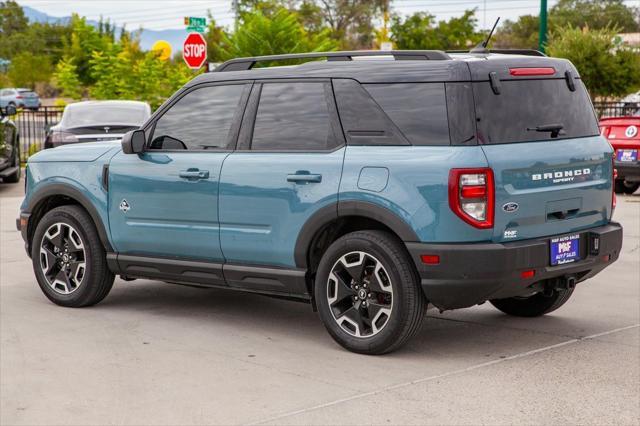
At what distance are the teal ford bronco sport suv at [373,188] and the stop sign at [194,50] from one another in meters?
17.9

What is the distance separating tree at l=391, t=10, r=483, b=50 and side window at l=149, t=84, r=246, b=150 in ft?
155

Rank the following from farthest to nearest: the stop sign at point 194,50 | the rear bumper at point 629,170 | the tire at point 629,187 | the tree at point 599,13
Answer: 1. the tree at point 599,13
2. the stop sign at point 194,50
3. the tire at point 629,187
4. the rear bumper at point 629,170

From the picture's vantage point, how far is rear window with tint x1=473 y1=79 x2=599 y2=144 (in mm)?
6547

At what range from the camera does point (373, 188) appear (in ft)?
22.0

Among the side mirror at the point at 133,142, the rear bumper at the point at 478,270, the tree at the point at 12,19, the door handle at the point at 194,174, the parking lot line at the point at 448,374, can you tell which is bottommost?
the parking lot line at the point at 448,374

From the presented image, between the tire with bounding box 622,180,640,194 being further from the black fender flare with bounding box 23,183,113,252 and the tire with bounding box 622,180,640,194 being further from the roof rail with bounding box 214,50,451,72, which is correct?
the black fender flare with bounding box 23,183,113,252

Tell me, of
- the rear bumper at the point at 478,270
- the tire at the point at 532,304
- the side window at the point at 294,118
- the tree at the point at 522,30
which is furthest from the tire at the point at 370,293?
the tree at the point at 522,30

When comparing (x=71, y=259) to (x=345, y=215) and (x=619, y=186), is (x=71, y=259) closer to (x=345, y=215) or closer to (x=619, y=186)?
(x=345, y=215)

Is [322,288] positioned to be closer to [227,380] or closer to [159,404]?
[227,380]

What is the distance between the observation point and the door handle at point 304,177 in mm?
6957

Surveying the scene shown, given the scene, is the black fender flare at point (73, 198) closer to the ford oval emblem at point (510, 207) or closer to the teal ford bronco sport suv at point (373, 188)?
the teal ford bronco sport suv at point (373, 188)

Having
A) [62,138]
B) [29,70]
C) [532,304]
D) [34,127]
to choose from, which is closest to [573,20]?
[29,70]

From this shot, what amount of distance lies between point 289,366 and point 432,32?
173 feet

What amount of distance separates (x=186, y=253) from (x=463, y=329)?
6.67 feet
